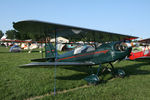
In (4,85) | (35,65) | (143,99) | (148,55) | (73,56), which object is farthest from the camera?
(148,55)

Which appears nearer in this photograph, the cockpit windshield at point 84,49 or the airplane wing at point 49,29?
the airplane wing at point 49,29

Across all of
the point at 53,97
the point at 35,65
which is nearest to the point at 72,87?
the point at 53,97

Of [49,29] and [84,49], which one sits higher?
[49,29]

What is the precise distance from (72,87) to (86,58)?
193cm

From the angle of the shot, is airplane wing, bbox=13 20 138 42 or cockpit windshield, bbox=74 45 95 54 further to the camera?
cockpit windshield, bbox=74 45 95 54

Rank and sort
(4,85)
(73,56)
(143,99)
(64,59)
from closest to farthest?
1. (143,99)
2. (4,85)
3. (73,56)
4. (64,59)

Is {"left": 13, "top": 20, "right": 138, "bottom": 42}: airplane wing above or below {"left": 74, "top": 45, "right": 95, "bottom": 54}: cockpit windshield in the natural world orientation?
above

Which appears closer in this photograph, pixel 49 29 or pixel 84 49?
pixel 49 29

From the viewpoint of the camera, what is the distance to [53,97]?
363cm

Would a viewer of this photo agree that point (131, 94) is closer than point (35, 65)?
Yes

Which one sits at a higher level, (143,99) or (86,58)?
(86,58)

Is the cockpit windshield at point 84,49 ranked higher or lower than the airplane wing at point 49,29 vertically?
lower

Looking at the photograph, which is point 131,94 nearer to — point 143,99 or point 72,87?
point 143,99

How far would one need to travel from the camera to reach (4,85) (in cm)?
468
